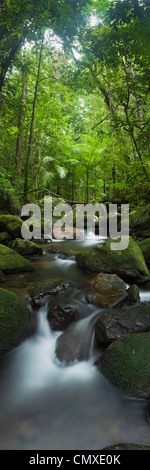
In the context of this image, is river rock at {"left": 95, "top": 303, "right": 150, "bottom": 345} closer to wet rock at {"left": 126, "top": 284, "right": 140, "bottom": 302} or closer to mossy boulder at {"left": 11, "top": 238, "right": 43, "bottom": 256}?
wet rock at {"left": 126, "top": 284, "right": 140, "bottom": 302}

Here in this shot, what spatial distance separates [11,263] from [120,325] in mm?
2879

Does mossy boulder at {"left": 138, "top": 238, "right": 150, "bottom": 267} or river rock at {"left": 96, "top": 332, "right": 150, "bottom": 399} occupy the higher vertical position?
mossy boulder at {"left": 138, "top": 238, "right": 150, "bottom": 267}

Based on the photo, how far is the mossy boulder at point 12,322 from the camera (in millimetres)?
2428

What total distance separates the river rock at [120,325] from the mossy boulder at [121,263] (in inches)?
58.7

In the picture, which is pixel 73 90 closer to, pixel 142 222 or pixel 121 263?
pixel 142 222

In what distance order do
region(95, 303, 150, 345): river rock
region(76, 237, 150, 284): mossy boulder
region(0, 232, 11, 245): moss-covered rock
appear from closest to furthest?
region(95, 303, 150, 345): river rock → region(76, 237, 150, 284): mossy boulder → region(0, 232, 11, 245): moss-covered rock

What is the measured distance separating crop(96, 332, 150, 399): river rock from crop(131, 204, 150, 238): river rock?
201 inches

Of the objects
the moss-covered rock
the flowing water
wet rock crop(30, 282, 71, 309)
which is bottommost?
the flowing water

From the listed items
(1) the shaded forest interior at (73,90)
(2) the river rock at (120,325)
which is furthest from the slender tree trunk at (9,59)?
(2) the river rock at (120,325)

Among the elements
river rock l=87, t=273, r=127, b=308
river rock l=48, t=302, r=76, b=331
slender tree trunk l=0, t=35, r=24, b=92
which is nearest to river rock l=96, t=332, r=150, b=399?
river rock l=48, t=302, r=76, b=331

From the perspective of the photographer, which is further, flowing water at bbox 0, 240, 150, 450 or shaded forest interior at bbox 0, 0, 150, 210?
shaded forest interior at bbox 0, 0, 150, 210

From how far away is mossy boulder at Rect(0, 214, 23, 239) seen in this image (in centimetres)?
690

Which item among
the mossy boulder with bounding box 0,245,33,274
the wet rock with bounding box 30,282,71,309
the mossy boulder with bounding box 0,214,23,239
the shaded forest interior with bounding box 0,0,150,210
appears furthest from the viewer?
the mossy boulder with bounding box 0,214,23,239

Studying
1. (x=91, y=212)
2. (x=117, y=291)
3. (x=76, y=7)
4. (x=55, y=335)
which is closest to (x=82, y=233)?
(x=91, y=212)
